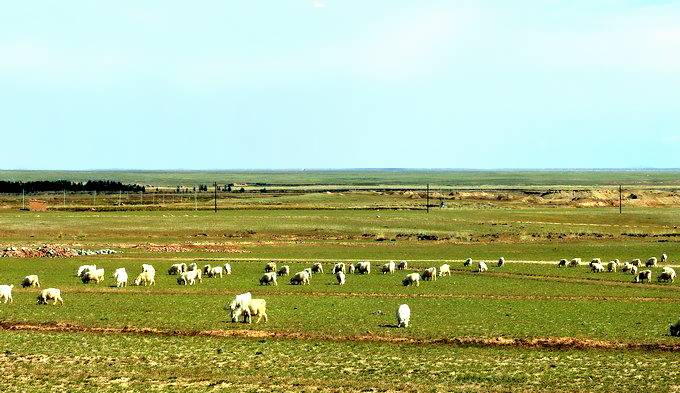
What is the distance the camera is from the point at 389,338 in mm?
26719

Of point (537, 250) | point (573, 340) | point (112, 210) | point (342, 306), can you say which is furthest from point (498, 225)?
point (573, 340)

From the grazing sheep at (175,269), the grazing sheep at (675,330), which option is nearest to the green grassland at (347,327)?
the grazing sheep at (675,330)

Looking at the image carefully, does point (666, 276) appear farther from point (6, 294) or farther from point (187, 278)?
point (6, 294)

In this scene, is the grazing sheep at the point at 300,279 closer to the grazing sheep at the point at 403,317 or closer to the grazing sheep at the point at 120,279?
the grazing sheep at the point at 120,279

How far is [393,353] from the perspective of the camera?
24.5 meters

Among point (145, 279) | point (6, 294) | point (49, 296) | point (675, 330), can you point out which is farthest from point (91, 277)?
point (675, 330)

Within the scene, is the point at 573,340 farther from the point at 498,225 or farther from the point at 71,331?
the point at 498,225

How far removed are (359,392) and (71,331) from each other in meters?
12.9

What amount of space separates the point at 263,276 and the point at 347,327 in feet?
52.1

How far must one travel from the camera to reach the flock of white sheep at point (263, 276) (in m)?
30.2

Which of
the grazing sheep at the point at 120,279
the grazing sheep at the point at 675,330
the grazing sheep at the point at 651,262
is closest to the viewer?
the grazing sheep at the point at 675,330

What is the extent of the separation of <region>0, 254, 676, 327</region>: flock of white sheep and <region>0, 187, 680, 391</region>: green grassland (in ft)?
2.42

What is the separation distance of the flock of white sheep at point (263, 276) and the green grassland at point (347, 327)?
2.42ft

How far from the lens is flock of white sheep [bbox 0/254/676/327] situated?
30156mm
